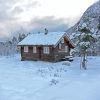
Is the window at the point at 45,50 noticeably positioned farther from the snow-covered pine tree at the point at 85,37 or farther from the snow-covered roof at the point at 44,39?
the snow-covered pine tree at the point at 85,37

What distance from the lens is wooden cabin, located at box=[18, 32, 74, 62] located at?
45934 mm

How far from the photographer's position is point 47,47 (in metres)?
46.7

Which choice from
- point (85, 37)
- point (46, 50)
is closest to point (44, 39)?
point (46, 50)

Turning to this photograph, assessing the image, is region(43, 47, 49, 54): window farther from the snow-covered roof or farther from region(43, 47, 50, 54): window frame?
the snow-covered roof

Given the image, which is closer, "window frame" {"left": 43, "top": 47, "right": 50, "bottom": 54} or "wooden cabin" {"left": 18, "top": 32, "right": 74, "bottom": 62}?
"wooden cabin" {"left": 18, "top": 32, "right": 74, "bottom": 62}

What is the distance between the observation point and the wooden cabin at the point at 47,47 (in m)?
45.9

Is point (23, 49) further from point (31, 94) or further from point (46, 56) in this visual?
point (31, 94)

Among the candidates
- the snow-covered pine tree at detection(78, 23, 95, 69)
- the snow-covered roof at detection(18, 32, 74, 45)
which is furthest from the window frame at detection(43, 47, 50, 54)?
the snow-covered pine tree at detection(78, 23, 95, 69)

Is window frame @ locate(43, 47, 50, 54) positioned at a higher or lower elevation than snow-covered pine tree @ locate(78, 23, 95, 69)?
lower

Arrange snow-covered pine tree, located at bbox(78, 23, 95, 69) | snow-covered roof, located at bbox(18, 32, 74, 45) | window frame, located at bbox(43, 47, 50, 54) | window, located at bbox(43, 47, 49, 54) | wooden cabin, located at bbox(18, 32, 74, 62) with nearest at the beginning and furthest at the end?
snow-covered pine tree, located at bbox(78, 23, 95, 69) < wooden cabin, located at bbox(18, 32, 74, 62) < snow-covered roof, located at bbox(18, 32, 74, 45) < window frame, located at bbox(43, 47, 50, 54) < window, located at bbox(43, 47, 49, 54)

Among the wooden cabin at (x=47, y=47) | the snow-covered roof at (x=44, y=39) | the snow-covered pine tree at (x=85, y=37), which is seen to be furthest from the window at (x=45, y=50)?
the snow-covered pine tree at (x=85, y=37)

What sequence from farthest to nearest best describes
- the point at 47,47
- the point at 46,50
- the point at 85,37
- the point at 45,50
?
1. the point at 45,50
2. the point at 46,50
3. the point at 47,47
4. the point at 85,37

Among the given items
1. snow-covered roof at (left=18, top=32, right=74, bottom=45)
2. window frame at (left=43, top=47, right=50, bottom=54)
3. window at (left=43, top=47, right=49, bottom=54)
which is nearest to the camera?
snow-covered roof at (left=18, top=32, right=74, bottom=45)

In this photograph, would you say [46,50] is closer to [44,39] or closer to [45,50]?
[45,50]
